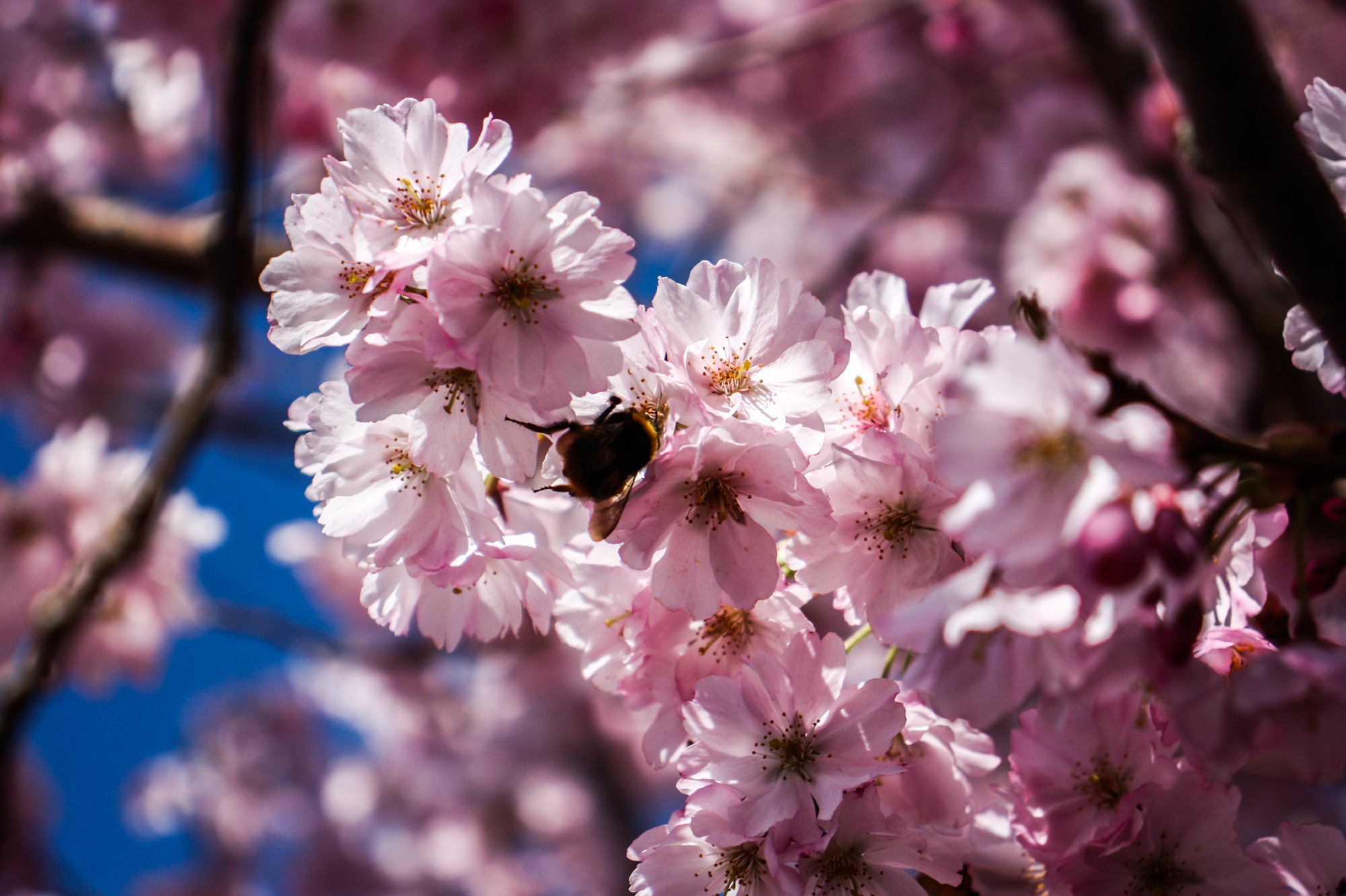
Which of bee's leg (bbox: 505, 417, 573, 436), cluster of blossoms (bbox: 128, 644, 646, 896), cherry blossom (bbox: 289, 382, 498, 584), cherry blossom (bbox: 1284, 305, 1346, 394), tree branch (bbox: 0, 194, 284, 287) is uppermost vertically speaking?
cherry blossom (bbox: 1284, 305, 1346, 394)

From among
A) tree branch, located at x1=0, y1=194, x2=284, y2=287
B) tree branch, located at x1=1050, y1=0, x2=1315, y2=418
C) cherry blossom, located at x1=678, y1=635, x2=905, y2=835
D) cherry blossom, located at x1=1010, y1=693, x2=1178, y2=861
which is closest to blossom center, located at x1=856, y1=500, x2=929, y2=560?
cherry blossom, located at x1=678, y1=635, x2=905, y2=835

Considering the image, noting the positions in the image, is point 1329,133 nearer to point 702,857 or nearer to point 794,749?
point 794,749

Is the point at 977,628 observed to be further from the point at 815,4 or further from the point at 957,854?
the point at 815,4

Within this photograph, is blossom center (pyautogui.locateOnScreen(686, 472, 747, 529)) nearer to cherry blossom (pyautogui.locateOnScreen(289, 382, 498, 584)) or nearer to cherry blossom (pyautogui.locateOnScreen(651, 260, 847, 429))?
cherry blossom (pyautogui.locateOnScreen(651, 260, 847, 429))

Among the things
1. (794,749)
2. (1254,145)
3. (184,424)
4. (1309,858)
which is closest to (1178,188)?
(1254,145)

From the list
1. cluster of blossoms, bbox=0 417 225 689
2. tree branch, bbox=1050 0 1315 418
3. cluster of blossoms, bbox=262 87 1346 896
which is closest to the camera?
cluster of blossoms, bbox=262 87 1346 896

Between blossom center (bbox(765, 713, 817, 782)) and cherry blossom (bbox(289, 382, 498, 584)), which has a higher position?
cherry blossom (bbox(289, 382, 498, 584))
